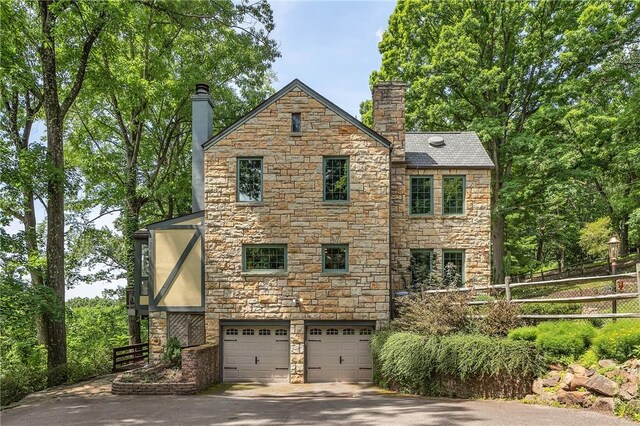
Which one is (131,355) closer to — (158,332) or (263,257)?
(158,332)

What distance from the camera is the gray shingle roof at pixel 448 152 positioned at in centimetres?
1544

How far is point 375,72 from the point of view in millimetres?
25188

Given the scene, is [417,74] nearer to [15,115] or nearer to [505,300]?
[505,300]

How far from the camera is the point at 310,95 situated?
45.9ft

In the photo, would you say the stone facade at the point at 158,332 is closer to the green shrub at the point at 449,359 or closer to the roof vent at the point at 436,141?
the green shrub at the point at 449,359

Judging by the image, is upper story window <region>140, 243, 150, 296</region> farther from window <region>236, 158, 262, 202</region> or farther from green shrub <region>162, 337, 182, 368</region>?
window <region>236, 158, 262, 202</region>

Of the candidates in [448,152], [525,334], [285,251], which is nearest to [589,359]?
[525,334]

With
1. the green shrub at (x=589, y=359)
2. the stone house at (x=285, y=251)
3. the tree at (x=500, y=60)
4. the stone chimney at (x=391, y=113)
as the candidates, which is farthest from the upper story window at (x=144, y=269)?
the tree at (x=500, y=60)

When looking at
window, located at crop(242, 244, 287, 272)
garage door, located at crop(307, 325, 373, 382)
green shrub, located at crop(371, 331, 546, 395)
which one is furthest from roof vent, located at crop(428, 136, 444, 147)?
green shrub, located at crop(371, 331, 546, 395)

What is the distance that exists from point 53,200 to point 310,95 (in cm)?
958

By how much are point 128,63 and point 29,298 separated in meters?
11.8

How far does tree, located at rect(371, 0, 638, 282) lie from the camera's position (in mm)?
19844

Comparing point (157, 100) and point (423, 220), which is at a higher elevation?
point (157, 100)

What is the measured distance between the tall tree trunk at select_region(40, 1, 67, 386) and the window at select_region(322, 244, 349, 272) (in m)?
8.72
